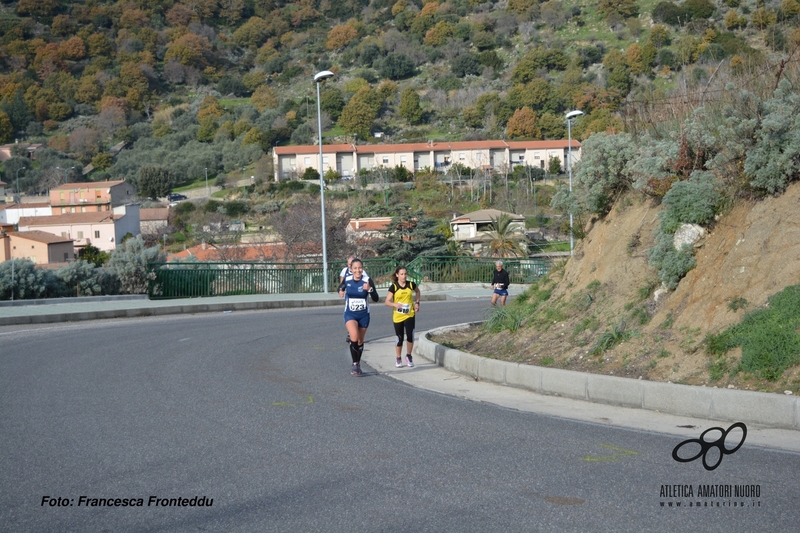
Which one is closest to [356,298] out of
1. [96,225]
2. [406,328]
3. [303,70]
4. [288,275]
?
[406,328]

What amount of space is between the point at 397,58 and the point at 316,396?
140092mm

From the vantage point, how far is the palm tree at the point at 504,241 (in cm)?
4831

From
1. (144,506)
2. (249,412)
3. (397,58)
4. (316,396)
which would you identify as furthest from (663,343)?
(397,58)

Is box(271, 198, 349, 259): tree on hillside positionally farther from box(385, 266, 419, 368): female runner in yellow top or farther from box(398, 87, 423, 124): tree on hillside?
box(398, 87, 423, 124): tree on hillside

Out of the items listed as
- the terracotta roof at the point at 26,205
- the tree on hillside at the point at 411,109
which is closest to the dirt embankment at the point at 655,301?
the terracotta roof at the point at 26,205

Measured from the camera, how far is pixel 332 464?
704 cm

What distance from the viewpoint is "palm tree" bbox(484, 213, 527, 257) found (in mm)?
48312

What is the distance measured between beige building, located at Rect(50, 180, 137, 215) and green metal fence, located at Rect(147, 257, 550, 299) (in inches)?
2443

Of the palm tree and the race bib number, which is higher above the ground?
the palm tree

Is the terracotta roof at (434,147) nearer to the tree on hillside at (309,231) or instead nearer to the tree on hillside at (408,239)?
the tree on hillside at (309,231)

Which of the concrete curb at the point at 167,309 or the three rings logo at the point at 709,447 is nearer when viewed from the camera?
the three rings logo at the point at 709,447

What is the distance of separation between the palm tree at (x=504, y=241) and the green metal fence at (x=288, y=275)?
1065 centimetres

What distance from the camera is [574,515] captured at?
18.7 ft

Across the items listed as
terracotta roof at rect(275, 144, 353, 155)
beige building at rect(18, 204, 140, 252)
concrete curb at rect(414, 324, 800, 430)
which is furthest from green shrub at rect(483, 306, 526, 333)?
terracotta roof at rect(275, 144, 353, 155)
